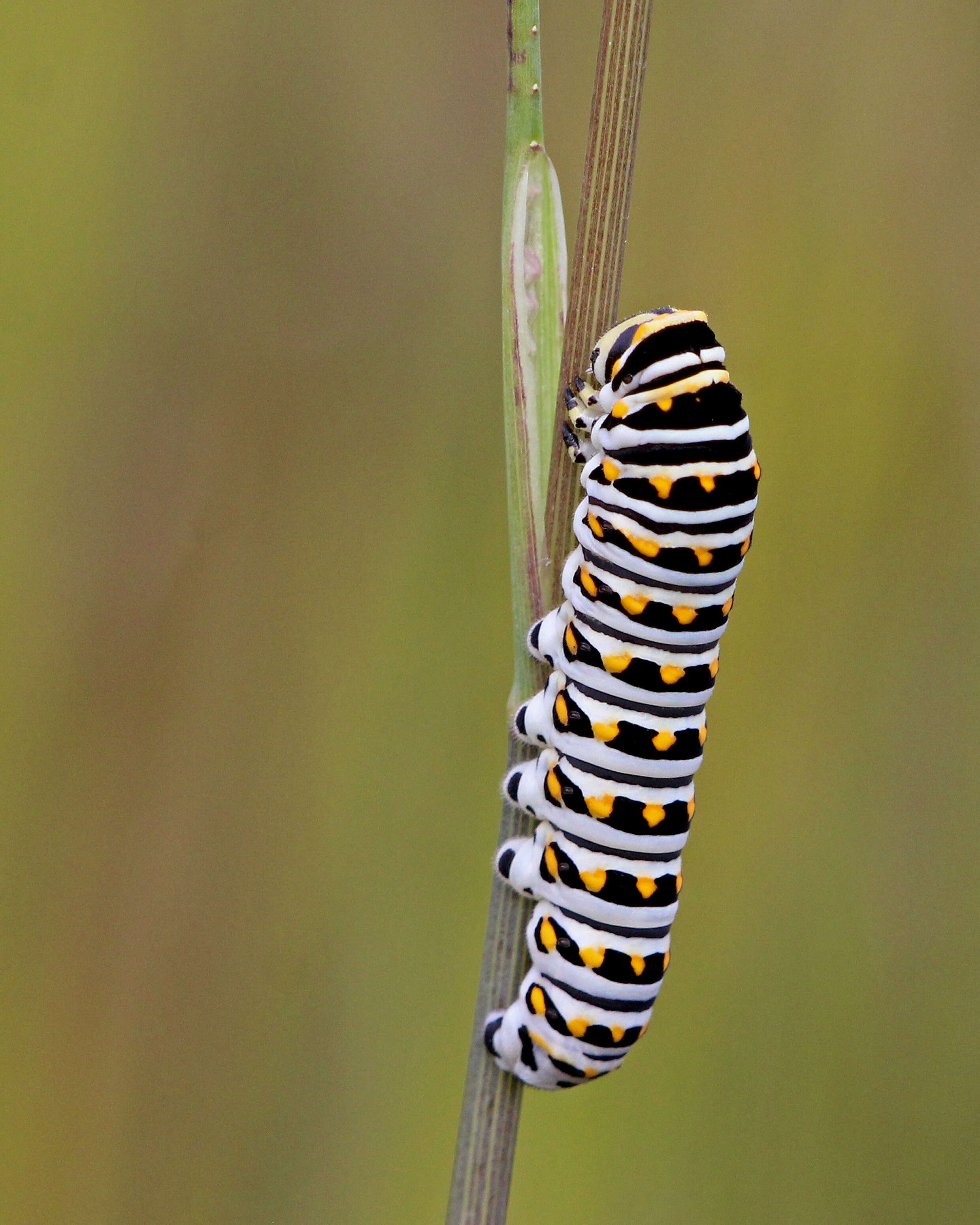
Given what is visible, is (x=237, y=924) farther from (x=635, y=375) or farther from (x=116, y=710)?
(x=635, y=375)

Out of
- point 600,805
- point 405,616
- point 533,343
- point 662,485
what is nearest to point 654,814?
point 600,805

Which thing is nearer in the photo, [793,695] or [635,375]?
[635,375]

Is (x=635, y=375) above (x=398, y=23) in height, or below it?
below

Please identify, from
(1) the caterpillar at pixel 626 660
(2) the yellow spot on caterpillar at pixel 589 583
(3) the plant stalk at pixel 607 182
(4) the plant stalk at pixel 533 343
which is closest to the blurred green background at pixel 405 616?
(1) the caterpillar at pixel 626 660

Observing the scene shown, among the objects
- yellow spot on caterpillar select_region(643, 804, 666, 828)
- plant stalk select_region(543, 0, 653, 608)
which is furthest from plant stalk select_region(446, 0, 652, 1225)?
yellow spot on caterpillar select_region(643, 804, 666, 828)

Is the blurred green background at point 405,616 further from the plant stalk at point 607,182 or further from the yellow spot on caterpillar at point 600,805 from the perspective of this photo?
the plant stalk at point 607,182

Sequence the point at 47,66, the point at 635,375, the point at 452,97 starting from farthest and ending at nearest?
1. the point at 452,97
2. the point at 47,66
3. the point at 635,375

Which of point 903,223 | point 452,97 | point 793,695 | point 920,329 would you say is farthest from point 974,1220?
point 452,97
